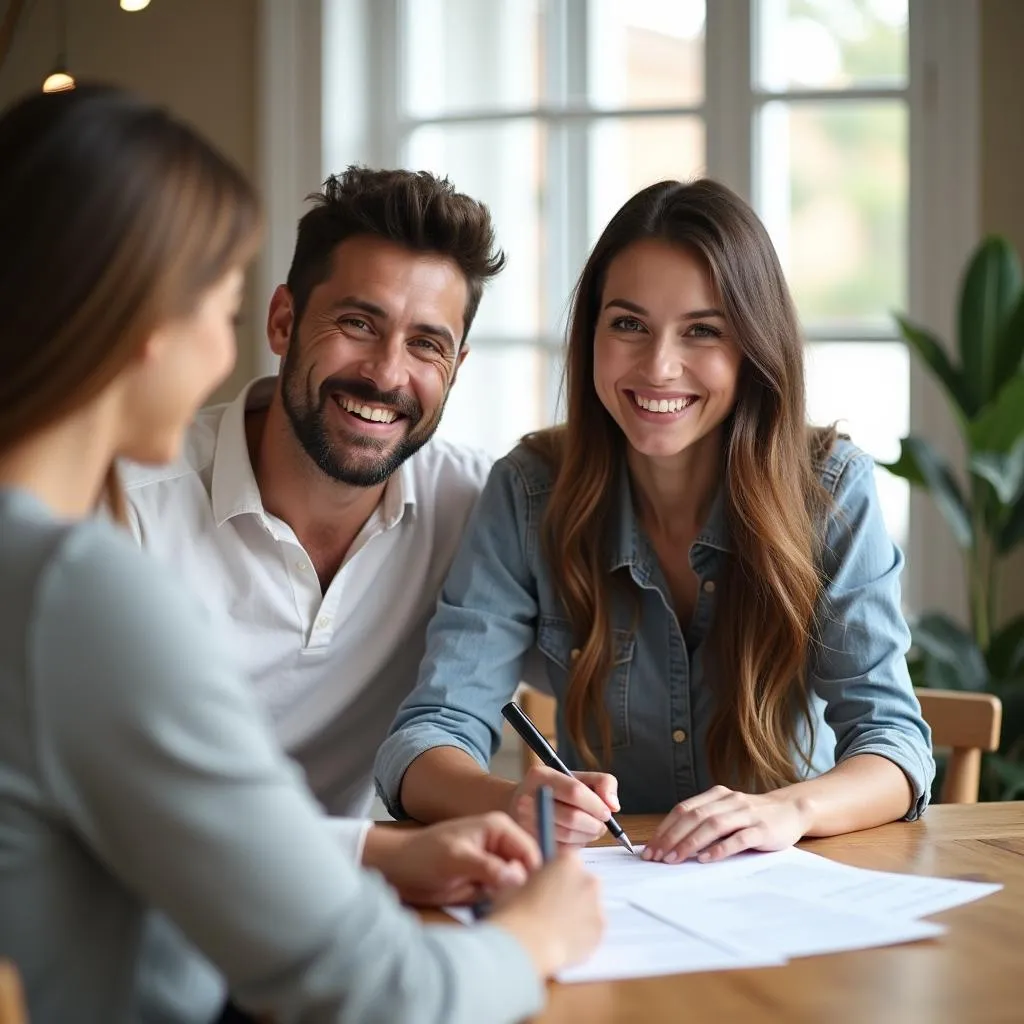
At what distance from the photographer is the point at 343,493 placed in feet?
6.49

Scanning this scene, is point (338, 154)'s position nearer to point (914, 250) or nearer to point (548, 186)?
point (548, 186)

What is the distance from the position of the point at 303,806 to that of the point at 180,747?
95 mm

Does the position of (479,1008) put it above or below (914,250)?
→ below

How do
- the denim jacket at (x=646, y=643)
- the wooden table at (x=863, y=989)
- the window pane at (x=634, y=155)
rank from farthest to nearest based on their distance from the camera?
the window pane at (x=634, y=155) < the denim jacket at (x=646, y=643) < the wooden table at (x=863, y=989)

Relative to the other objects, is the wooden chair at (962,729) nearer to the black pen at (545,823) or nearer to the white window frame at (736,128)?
the black pen at (545,823)

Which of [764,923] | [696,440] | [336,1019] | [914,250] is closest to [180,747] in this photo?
[336,1019]

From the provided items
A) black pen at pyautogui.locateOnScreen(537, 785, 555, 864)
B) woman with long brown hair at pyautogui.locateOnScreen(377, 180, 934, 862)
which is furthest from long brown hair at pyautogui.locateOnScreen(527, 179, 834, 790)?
black pen at pyautogui.locateOnScreen(537, 785, 555, 864)

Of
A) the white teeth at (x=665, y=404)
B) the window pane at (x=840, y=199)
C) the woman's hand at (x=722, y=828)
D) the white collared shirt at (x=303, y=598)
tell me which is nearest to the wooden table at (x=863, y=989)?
the woman's hand at (x=722, y=828)

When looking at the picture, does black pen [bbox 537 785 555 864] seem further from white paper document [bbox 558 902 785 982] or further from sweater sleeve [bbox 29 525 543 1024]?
sweater sleeve [bbox 29 525 543 1024]

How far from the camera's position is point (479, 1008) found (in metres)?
0.85

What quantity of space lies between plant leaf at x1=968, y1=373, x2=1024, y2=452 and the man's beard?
1244 mm

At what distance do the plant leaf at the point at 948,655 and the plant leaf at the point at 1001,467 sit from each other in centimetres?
29

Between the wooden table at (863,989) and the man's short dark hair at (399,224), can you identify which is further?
the man's short dark hair at (399,224)

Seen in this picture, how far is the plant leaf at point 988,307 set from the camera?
109 inches
